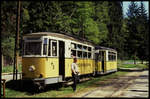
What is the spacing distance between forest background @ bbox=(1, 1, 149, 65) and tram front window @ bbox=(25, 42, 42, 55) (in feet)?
5.76

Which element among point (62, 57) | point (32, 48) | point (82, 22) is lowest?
point (62, 57)

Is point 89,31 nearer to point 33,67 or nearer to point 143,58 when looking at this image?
point 143,58

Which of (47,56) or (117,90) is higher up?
(47,56)

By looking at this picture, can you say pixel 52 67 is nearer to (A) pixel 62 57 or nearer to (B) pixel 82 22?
(A) pixel 62 57

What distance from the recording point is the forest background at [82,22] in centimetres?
1567

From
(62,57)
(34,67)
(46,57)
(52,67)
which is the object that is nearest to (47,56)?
(46,57)

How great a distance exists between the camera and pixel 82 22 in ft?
89.0

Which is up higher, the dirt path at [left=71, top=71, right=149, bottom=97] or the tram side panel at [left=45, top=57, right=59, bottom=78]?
the tram side panel at [left=45, top=57, right=59, bottom=78]

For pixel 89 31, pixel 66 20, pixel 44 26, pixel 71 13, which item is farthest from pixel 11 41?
pixel 66 20

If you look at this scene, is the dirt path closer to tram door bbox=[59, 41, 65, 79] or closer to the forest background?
tram door bbox=[59, 41, 65, 79]

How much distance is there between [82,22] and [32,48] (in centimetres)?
1481

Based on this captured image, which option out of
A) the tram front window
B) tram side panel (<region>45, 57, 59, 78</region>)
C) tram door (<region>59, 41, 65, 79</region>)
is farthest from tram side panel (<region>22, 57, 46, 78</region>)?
tram door (<region>59, 41, 65, 79</region>)

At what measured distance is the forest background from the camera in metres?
15.7

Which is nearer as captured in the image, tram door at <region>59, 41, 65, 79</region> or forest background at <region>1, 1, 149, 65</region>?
tram door at <region>59, 41, 65, 79</region>
